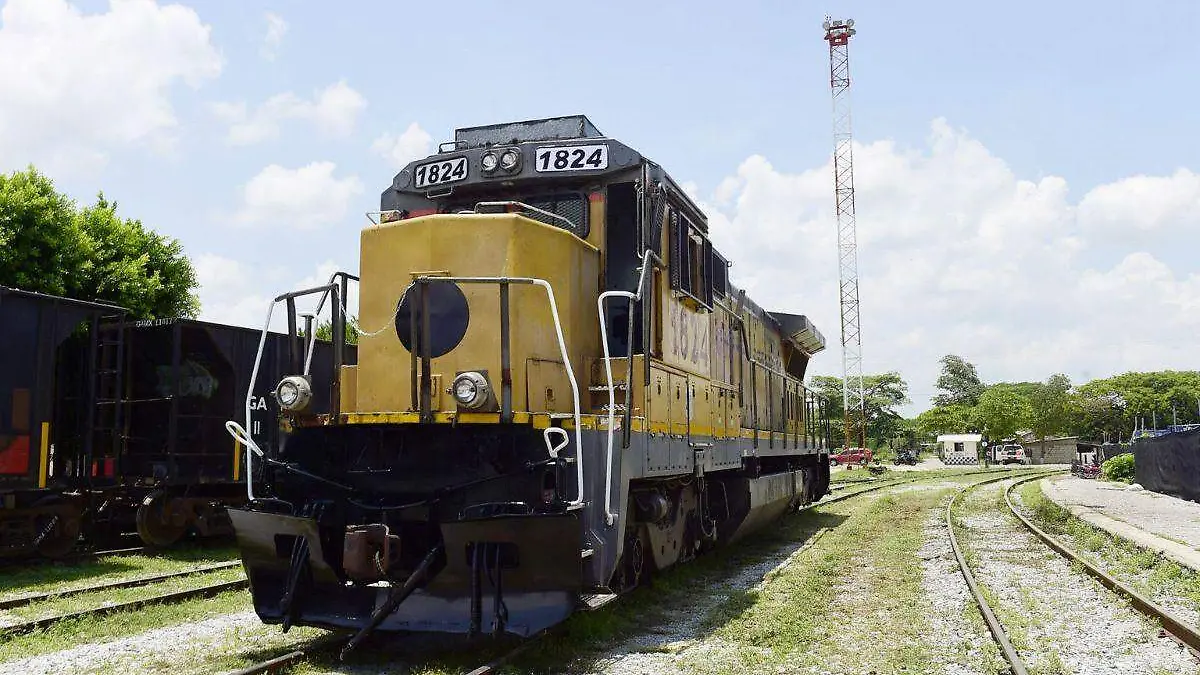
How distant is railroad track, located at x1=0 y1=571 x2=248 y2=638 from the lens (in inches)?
251

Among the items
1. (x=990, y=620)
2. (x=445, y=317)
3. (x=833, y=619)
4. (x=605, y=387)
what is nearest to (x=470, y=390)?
(x=445, y=317)

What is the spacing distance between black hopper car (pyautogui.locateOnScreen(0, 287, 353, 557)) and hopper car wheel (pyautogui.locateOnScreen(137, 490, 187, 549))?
1 centimetres

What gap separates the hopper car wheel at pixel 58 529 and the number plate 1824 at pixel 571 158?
6.78 metres

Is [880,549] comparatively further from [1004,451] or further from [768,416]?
[1004,451]

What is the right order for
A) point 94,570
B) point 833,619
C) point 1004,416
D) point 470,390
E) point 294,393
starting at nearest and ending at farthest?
point 470,390 < point 294,393 < point 833,619 < point 94,570 < point 1004,416

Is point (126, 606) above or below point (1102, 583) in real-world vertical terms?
above

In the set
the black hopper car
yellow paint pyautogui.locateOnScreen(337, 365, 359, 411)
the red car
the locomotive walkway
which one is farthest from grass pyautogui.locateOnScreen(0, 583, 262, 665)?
the red car

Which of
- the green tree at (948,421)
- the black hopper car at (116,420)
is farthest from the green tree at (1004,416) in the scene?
the black hopper car at (116,420)

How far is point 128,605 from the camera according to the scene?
7059 millimetres

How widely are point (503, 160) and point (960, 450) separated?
5644 centimetres

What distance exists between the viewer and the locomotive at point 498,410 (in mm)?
5129

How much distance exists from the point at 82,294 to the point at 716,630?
14.7 m

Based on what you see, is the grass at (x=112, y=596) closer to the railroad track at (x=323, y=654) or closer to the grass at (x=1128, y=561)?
the railroad track at (x=323, y=654)

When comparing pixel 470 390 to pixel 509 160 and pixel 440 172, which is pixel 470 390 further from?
pixel 440 172
